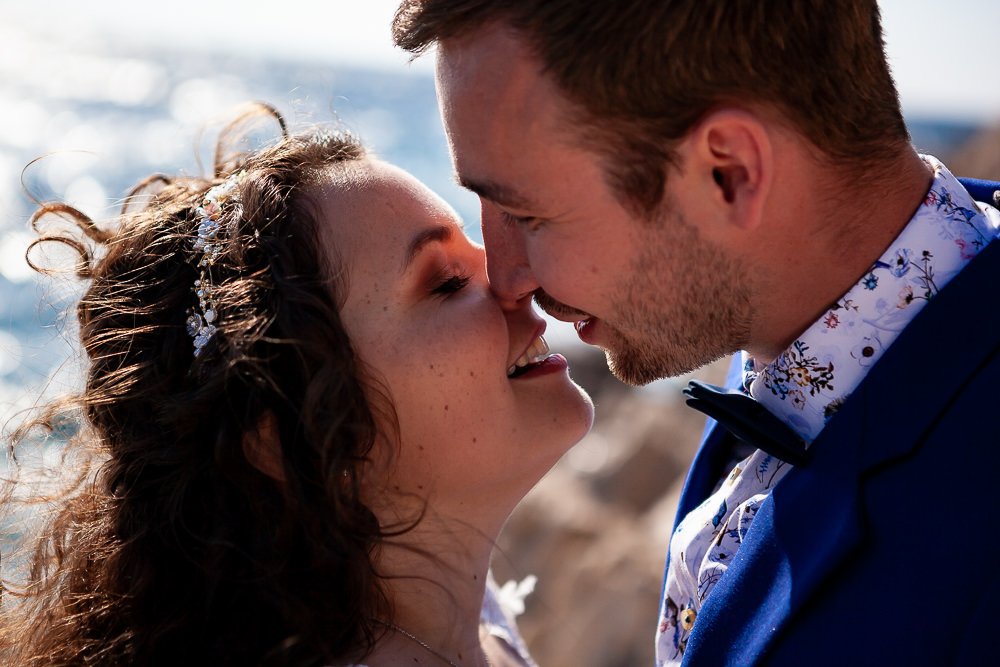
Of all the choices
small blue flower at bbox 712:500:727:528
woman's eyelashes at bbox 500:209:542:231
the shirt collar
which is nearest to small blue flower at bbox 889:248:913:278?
the shirt collar

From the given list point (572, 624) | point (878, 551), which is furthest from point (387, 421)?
point (572, 624)

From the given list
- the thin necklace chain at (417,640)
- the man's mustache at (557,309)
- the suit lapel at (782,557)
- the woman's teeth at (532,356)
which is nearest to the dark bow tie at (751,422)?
the suit lapel at (782,557)

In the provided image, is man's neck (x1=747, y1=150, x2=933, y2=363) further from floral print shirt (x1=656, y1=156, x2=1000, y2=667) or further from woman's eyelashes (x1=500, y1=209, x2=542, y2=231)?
woman's eyelashes (x1=500, y1=209, x2=542, y2=231)

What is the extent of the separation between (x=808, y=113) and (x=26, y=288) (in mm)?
11245

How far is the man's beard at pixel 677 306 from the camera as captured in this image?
2164mm

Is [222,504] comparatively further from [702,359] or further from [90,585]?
[702,359]

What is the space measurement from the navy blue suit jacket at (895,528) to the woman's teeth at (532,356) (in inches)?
34.5

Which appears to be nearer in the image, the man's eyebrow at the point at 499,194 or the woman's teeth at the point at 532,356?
the man's eyebrow at the point at 499,194

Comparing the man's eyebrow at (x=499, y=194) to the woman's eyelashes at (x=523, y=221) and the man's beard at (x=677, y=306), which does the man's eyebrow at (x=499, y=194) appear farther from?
the man's beard at (x=677, y=306)

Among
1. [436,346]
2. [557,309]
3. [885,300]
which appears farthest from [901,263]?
[436,346]

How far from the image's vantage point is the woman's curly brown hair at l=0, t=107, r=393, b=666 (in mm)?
2143

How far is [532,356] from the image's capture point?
8.55 ft

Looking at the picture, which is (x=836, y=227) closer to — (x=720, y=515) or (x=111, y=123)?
(x=720, y=515)

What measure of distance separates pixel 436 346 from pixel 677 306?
2.17ft
